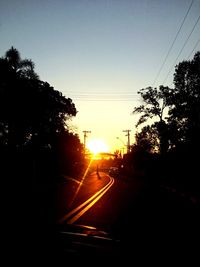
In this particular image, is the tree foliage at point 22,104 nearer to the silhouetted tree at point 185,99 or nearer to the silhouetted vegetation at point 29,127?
the silhouetted vegetation at point 29,127

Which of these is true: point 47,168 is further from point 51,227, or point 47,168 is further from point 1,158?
point 51,227

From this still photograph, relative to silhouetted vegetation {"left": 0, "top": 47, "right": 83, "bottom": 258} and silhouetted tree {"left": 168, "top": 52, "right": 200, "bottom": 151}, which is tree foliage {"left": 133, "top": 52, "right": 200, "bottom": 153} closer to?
silhouetted tree {"left": 168, "top": 52, "right": 200, "bottom": 151}

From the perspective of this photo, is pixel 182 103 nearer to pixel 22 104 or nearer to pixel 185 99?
pixel 185 99

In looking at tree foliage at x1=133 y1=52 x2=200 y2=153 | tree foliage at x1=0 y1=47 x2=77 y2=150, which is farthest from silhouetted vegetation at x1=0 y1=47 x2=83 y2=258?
tree foliage at x1=133 y1=52 x2=200 y2=153

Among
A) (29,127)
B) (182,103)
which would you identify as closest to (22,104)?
(29,127)

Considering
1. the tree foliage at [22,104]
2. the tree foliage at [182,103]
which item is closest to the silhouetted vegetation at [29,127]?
the tree foliage at [22,104]

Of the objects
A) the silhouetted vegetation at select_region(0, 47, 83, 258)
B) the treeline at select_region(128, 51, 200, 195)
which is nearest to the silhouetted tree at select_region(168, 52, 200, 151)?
the treeline at select_region(128, 51, 200, 195)

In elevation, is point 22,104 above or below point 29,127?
above

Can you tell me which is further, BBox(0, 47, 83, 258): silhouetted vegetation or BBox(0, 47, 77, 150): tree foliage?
BBox(0, 47, 77, 150): tree foliage

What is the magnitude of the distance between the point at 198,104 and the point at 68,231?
32002 mm

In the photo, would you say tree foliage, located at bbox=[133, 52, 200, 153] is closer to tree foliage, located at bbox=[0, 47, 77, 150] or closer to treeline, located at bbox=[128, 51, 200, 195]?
treeline, located at bbox=[128, 51, 200, 195]

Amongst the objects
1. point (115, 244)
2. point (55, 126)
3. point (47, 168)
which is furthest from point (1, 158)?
point (115, 244)

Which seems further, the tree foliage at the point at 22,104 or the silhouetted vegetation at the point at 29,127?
the tree foliage at the point at 22,104

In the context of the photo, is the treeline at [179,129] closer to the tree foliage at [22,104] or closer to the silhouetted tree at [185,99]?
the silhouetted tree at [185,99]
